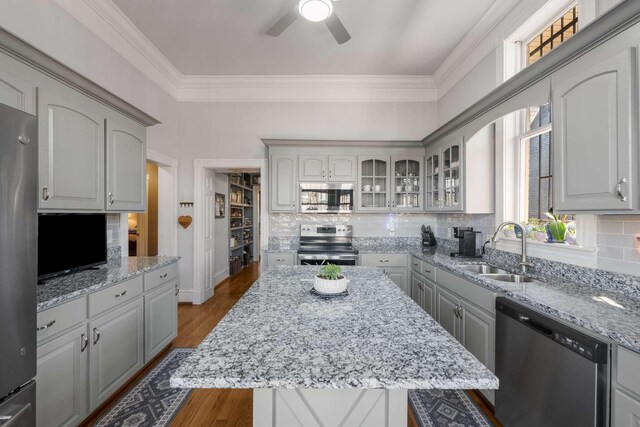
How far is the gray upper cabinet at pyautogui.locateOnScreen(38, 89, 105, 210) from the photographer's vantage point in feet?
5.50

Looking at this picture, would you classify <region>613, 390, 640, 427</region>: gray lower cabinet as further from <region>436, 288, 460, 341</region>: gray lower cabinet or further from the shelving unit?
the shelving unit

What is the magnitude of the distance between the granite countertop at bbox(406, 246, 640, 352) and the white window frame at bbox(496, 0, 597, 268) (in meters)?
0.23

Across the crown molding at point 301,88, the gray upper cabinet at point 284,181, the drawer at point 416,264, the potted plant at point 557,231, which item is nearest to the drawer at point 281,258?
the gray upper cabinet at point 284,181

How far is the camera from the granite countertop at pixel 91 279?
1567 millimetres

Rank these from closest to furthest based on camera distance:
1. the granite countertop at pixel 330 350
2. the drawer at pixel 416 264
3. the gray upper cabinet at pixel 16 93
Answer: the granite countertop at pixel 330 350 < the gray upper cabinet at pixel 16 93 < the drawer at pixel 416 264

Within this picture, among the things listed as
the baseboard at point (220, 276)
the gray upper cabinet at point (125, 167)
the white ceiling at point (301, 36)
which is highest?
the white ceiling at point (301, 36)

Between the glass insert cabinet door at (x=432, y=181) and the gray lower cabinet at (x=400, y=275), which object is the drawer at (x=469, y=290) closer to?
the gray lower cabinet at (x=400, y=275)

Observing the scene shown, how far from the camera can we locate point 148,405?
2023 mm

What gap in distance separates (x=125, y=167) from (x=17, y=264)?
1463mm

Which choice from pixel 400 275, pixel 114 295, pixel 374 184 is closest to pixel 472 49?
pixel 374 184

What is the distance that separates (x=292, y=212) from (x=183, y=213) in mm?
1614

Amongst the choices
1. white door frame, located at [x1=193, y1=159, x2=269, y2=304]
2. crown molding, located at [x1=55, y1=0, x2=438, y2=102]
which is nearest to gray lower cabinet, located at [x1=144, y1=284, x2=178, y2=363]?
white door frame, located at [x1=193, y1=159, x2=269, y2=304]

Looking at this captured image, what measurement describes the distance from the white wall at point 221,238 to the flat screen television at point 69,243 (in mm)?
2568

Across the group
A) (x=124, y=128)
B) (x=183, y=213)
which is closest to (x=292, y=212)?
(x=183, y=213)
